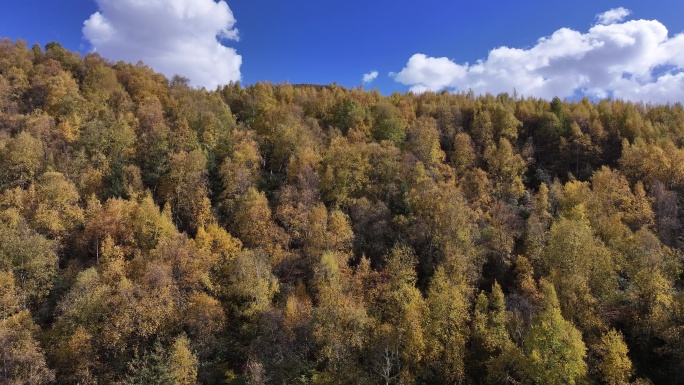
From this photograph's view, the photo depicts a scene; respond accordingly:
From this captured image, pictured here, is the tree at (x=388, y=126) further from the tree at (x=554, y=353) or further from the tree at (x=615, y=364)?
the tree at (x=615, y=364)

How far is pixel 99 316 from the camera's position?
166 feet

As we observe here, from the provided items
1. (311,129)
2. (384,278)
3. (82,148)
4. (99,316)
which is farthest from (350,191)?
(82,148)

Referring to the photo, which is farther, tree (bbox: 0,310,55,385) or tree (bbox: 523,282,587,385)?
tree (bbox: 0,310,55,385)

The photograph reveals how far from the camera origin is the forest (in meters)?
46.6

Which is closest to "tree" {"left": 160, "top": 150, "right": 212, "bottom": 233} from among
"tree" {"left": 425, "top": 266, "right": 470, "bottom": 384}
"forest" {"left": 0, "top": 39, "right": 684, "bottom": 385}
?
"forest" {"left": 0, "top": 39, "right": 684, "bottom": 385}

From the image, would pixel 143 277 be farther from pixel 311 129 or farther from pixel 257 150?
pixel 311 129

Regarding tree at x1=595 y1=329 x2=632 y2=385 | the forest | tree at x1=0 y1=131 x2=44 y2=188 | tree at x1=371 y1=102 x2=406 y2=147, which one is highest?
tree at x1=371 y1=102 x2=406 y2=147

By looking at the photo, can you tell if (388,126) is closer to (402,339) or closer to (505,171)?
(505,171)

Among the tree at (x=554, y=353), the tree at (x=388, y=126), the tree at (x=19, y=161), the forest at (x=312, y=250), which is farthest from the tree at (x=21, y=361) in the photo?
the tree at (x=388, y=126)

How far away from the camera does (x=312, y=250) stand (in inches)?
2598

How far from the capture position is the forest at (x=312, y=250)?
153 feet

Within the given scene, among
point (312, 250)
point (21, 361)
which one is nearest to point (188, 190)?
point (312, 250)

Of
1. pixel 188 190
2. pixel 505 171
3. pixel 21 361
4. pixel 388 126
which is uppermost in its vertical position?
pixel 388 126

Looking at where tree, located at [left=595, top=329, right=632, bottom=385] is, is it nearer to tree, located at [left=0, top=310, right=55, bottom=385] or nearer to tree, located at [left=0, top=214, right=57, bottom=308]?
tree, located at [left=0, top=310, right=55, bottom=385]
